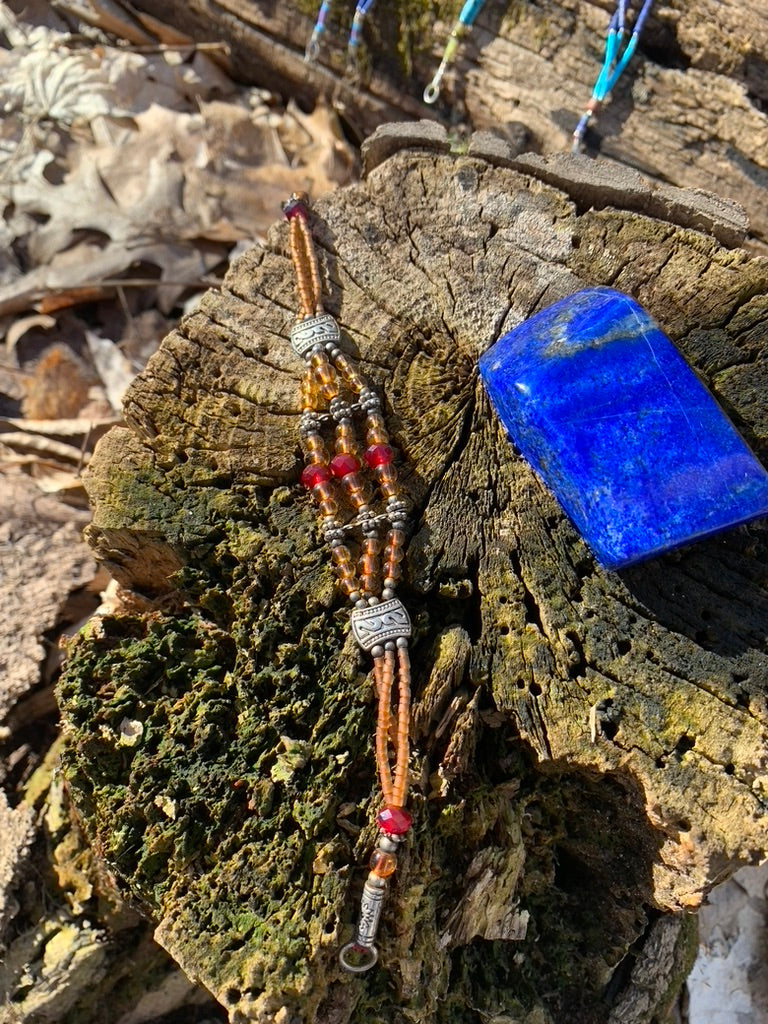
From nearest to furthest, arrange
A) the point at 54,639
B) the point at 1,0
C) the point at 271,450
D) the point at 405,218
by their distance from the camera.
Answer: the point at 271,450, the point at 405,218, the point at 54,639, the point at 1,0

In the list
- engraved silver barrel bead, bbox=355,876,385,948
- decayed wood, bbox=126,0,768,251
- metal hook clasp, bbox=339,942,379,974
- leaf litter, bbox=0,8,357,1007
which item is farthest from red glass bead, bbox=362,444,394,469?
decayed wood, bbox=126,0,768,251

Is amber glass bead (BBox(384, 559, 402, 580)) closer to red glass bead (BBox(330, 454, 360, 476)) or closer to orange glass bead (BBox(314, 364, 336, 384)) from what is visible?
red glass bead (BBox(330, 454, 360, 476))

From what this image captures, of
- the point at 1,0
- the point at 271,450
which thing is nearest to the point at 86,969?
the point at 271,450

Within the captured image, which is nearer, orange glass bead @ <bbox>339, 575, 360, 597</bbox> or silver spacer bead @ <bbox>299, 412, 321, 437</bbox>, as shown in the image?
orange glass bead @ <bbox>339, 575, 360, 597</bbox>

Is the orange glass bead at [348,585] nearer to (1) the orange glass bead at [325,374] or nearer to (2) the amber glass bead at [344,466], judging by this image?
(2) the amber glass bead at [344,466]

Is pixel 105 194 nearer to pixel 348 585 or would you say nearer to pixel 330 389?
pixel 330 389

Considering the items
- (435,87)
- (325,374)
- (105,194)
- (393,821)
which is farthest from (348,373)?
(105,194)

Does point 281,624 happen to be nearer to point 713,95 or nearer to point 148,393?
point 148,393

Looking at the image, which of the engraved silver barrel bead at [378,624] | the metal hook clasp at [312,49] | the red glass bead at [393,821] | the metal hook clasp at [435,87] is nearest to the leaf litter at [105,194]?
the metal hook clasp at [312,49]
